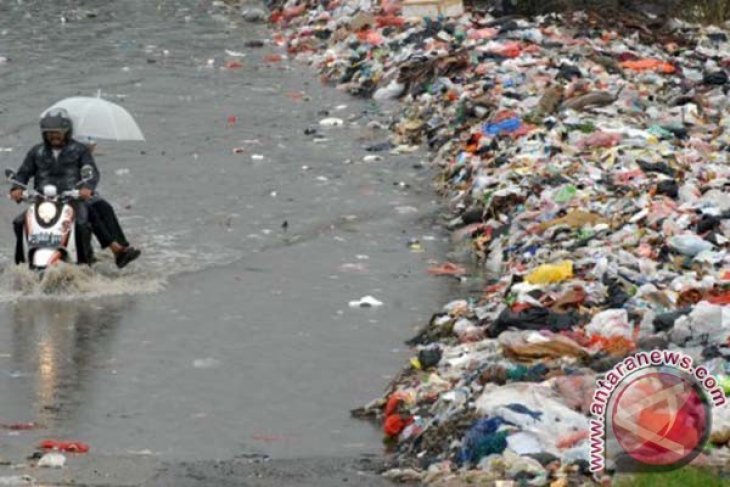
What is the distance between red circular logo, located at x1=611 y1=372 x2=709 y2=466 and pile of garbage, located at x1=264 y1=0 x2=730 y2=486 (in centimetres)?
13

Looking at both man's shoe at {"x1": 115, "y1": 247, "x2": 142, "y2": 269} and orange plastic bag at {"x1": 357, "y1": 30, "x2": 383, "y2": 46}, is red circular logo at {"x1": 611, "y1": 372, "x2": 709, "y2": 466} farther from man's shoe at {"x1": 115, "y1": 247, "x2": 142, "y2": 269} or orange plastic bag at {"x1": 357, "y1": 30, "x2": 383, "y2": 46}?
orange plastic bag at {"x1": 357, "y1": 30, "x2": 383, "y2": 46}

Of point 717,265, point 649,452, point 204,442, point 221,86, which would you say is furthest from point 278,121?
point 649,452

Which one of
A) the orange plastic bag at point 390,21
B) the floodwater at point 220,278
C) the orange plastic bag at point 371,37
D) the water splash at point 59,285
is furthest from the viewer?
the orange plastic bag at point 390,21

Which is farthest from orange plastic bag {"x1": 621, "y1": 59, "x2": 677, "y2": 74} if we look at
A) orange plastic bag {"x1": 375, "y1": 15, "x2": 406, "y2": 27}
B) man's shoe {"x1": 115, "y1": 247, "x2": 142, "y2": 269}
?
man's shoe {"x1": 115, "y1": 247, "x2": 142, "y2": 269}

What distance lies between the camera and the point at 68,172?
1274 centimetres

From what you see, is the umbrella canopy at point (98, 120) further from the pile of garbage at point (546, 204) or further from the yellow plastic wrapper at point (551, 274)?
the yellow plastic wrapper at point (551, 274)

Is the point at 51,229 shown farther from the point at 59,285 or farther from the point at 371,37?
the point at 371,37

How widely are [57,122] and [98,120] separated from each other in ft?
1.82

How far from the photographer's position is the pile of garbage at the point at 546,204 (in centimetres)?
869

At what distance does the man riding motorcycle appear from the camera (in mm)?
12680

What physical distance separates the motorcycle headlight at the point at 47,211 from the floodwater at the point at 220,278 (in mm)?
391

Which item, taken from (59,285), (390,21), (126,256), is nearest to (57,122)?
(126,256)

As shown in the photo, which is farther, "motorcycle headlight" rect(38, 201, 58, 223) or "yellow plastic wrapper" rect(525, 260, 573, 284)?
"motorcycle headlight" rect(38, 201, 58, 223)

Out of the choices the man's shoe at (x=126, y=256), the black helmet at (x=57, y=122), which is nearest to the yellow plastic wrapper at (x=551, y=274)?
the man's shoe at (x=126, y=256)
